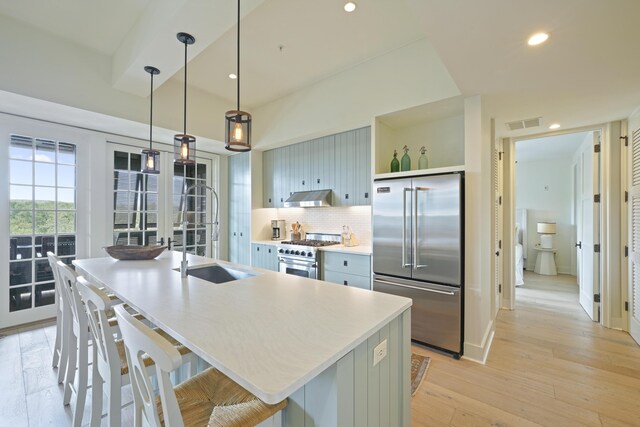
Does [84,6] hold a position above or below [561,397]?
above

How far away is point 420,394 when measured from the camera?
2119 mm

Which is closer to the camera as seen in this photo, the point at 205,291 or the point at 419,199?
the point at 205,291

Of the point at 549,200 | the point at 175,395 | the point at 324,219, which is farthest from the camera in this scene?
the point at 549,200

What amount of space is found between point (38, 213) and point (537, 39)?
525 cm

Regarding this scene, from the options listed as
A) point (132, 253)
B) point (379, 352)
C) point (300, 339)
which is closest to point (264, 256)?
point (132, 253)

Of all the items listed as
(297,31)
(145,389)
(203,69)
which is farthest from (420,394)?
(203,69)

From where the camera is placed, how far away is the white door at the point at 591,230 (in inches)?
134

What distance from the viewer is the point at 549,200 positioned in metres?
6.68

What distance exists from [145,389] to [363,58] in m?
3.53

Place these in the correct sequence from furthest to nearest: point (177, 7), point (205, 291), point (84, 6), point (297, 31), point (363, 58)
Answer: point (363, 58) → point (297, 31) → point (84, 6) → point (177, 7) → point (205, 291)

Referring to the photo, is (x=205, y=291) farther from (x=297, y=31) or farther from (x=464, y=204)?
(x=297, y=31)

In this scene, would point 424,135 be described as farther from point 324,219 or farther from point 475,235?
point 324,219

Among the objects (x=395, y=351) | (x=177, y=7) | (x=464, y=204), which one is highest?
(x=177, y=7)

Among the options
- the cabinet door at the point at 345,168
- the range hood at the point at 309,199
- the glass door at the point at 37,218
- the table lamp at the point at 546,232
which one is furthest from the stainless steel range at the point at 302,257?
the table lamp at the point at 546,232
